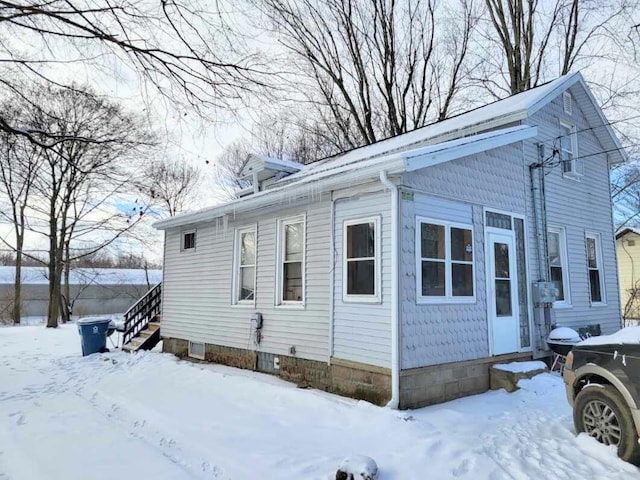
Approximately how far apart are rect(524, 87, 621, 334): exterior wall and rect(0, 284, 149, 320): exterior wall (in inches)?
1142

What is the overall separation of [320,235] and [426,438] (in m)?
3.38

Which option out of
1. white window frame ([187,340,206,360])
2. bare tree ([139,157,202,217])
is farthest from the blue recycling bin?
bare tree ([139,157,202,217])

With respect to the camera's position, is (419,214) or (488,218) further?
(488,218)

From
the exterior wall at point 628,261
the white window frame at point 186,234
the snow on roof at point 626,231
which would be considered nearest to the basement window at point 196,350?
the white window frame at point 186,234

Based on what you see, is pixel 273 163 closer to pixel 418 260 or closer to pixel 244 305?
pixel 244 305

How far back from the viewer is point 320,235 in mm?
6832

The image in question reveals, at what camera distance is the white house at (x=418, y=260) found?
5773 mm

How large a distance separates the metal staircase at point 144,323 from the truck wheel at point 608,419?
31.3 ft

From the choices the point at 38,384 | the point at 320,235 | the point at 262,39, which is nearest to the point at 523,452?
the point at 320,235

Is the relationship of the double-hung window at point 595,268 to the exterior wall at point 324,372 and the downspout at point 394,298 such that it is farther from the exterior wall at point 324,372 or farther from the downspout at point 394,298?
the exterior wall at point 324,372

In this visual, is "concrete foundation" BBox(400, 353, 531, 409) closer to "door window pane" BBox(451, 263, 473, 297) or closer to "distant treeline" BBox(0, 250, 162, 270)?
"door window pane" BBox(451, 263, 473, 297)

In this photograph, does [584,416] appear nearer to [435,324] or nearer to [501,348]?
[435,324]

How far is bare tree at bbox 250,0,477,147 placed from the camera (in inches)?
753

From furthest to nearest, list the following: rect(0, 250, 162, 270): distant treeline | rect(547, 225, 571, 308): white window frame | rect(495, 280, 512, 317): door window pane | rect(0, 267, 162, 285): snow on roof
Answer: rect(0, 267, 162, 285): snow on roof, rect(0, 250, 162, 270): distant treeline, rect(547, 225, 571, 308): white window frame, rect(495, 280, 512, 317): door window pane
